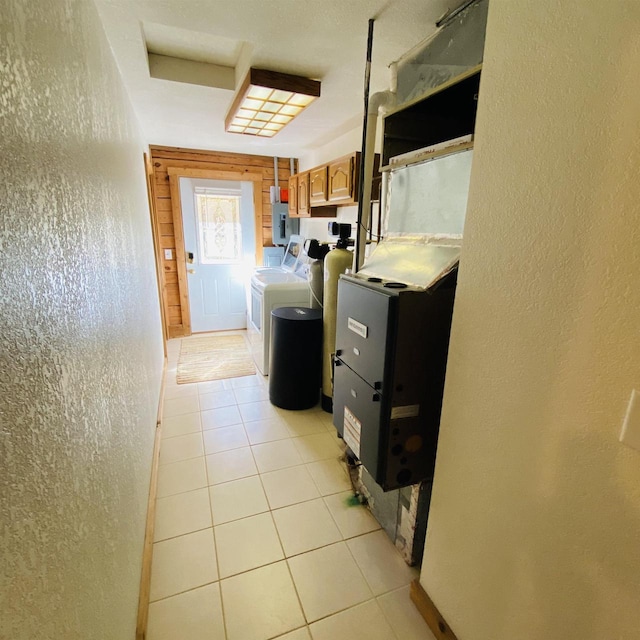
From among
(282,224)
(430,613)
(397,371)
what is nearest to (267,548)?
(430,613)

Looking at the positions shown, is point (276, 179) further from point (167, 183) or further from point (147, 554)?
point (147, 554)

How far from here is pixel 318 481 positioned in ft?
6.77

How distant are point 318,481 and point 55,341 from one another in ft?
5.70

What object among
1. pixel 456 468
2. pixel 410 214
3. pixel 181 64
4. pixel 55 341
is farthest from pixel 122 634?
pixel 181 64

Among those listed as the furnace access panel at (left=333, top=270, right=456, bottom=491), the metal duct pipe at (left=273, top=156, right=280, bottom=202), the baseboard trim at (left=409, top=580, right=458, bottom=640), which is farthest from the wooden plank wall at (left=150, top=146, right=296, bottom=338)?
the baseboard trim at (left=409, top=580, right=458, bottom=640)

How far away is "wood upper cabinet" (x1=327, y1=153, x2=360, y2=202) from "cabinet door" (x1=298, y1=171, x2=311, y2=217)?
579 mm

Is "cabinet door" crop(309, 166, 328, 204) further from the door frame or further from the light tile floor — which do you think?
the light tile floor

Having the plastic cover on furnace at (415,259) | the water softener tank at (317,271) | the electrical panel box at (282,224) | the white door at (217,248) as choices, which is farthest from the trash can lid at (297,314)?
the white door at (217,248)

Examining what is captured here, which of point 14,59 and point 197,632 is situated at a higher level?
point 14,59

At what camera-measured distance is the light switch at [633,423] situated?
0.65 meters

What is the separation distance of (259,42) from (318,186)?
143cm

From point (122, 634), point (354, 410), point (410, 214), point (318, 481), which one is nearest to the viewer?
point (122, 634)

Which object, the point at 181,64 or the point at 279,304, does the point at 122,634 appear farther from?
the point at 181,64

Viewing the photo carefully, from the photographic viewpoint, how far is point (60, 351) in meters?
0.71
